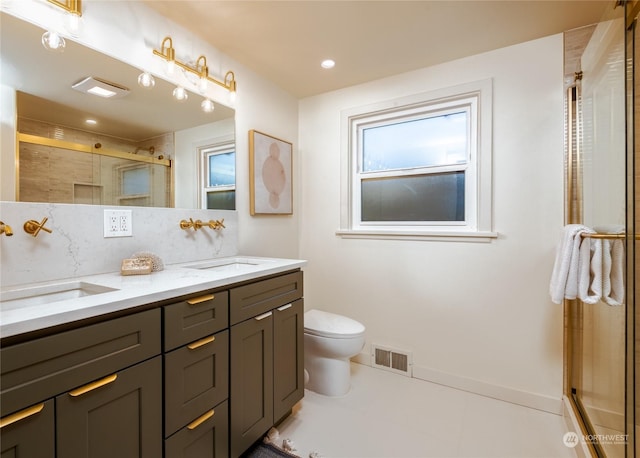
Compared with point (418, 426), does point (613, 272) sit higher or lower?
higher

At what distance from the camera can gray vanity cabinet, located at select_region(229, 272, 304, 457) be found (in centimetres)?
133

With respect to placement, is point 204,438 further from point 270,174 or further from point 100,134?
point 270,174

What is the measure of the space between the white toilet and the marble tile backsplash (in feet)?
2.99

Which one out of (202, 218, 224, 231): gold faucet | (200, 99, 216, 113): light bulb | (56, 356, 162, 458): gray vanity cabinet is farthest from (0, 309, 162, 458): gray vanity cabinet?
(200, 99, 216, 113): light bulb

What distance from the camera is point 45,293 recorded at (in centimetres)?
114

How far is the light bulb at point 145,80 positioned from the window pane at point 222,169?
0.51 meters

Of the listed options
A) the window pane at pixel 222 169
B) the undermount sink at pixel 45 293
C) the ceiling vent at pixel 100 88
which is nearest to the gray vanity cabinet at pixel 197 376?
the undermount sink at pixel 45 293

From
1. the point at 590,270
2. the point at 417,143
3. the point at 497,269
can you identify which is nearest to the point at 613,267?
the point at 590,270

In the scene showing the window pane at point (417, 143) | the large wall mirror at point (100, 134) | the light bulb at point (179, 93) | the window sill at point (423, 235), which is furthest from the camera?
the window pane at point (417, 143)

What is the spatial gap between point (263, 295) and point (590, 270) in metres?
1.57

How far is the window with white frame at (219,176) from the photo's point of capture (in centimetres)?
191

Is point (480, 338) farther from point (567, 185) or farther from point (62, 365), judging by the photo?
point (62, 365)

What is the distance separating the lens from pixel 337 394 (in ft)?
6.63

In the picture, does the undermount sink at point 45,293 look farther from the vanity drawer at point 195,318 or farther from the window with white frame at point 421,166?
the window with white frame at point 421,166
